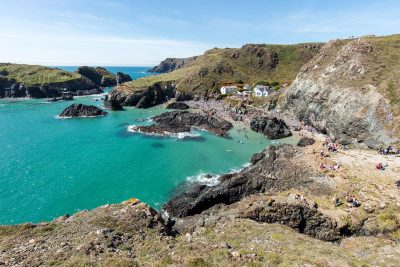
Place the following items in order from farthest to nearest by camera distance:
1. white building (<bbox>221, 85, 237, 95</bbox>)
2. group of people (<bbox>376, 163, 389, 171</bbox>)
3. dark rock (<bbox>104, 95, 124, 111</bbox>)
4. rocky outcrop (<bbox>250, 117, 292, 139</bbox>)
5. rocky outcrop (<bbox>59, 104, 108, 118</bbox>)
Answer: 1. white building (<bbox>221, 85, 237, 95</bbox>)
2. dark rock (<bbox>104, 95, 124, 111</bbox>)
3. rocky outcrop (<bbox>59, 104, 108, 118</bbox>)
4. rocky outcrop (<bbox>250, 117, 292, 139</bbox>)
5. group of people (<bbox>376, 163, 389, 171</bbox>)

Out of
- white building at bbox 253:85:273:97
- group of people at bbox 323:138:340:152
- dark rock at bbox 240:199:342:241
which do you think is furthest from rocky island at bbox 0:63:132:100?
dark rock at bbox 240:199:342:241

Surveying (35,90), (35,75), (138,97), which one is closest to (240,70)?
(138,97)

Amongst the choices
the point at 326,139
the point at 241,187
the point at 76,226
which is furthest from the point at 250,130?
the point at 76,226

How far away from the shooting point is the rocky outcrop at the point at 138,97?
13238 centimetres

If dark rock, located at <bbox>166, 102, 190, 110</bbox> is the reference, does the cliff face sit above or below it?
above

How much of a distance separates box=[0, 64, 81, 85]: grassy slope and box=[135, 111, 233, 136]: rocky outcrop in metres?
113

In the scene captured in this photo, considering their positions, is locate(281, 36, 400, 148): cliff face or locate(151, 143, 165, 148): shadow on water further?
locate(151, 143, 165, 148): shadow on water

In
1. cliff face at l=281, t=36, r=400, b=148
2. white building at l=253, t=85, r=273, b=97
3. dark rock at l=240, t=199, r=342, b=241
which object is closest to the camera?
dark rock at l=240, t=199, r=342, b=241

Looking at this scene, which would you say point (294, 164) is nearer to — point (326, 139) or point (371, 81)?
point (326, 139)

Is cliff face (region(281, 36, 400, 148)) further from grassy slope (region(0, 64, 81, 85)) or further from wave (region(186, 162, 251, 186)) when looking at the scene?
grassy slope (region(0, 64, 81, 85))

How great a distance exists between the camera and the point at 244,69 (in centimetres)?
17412

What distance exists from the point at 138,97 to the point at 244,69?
72.5m

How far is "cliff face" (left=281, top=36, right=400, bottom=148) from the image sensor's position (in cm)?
6397

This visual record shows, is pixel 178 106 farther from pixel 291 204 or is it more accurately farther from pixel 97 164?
pixel 291 204
